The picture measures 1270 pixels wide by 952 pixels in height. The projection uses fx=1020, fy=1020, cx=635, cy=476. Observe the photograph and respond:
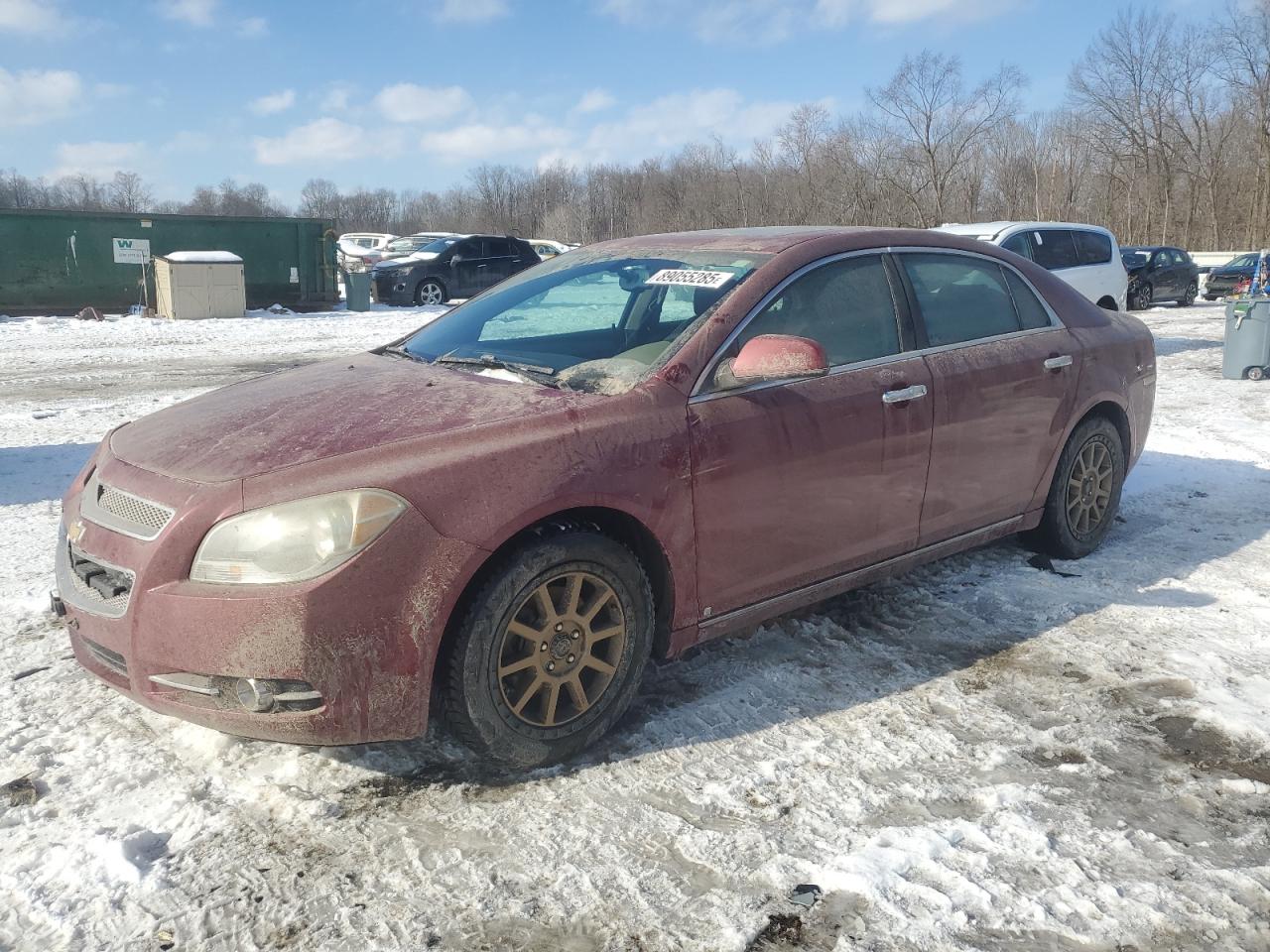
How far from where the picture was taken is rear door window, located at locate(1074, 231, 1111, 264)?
1270 centimetres

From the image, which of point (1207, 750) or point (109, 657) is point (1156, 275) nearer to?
point (1207, 750)

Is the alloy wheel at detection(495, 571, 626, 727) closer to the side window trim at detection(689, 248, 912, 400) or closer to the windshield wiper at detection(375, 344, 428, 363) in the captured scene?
the side window trim at detection(689, 248, 912, 400)

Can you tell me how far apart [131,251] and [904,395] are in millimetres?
19547

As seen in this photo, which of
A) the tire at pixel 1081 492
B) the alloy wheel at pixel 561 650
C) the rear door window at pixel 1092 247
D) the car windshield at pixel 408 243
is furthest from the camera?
the car windshield at pixel 408 243

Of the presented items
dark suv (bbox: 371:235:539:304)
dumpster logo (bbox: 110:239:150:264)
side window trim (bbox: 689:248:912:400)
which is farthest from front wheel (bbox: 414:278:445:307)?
side window trim (bbox: 689:248:912:400)

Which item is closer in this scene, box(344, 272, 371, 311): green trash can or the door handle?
the door handle

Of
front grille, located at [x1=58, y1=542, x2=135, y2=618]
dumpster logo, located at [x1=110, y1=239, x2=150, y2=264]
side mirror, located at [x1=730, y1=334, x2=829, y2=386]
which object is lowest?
front grille, located at [x1=58, y1=542, x2=135, y2=618]

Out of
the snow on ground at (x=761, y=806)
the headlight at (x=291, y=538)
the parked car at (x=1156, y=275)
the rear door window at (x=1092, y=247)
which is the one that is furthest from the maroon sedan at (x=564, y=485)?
the parked car at (x=1156, y=275)

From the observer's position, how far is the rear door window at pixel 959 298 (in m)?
4.28

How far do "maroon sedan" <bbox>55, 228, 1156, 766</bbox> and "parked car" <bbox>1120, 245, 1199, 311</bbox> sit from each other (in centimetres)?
2224

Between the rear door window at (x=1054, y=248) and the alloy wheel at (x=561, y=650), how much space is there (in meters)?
10.6

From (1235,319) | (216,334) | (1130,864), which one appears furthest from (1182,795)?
(216,334)

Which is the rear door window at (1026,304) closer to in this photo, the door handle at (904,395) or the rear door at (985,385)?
the rear door at (985,385)

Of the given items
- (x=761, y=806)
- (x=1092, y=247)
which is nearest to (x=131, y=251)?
(x=1092, y=247)
